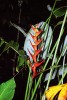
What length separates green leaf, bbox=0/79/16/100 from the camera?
1.92ft

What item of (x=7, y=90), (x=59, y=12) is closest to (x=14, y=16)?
(x=59, y=12)

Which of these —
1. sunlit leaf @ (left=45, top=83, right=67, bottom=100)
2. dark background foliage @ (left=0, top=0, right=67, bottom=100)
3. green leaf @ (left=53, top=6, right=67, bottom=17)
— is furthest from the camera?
dark background foliage @ (left=0, top=0, right=67, bottom=100)

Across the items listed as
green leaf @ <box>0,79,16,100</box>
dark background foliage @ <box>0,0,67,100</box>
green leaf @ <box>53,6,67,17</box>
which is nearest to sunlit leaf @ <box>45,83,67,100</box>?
green leaf @ <box>0,79,16,100</box>

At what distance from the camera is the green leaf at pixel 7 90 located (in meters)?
0.59

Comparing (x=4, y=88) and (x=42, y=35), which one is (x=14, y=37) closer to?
(x=42, y=35)

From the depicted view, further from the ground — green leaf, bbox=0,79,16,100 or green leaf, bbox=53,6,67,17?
green leaf, bbox=53,6,67,17

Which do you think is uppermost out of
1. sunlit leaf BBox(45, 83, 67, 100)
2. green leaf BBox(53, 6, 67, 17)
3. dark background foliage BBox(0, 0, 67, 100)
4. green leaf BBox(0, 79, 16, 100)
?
dark background foliage BBox(0, 0, 67, 100)

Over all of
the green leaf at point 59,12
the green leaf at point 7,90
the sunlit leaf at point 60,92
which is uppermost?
the green leaf at point 59,12

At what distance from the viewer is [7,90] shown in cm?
59

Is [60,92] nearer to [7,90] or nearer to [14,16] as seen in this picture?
[7,90]

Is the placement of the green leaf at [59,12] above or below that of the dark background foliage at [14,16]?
below

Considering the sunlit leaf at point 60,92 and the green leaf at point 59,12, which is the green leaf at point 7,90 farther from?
the green leaf at point 59,12

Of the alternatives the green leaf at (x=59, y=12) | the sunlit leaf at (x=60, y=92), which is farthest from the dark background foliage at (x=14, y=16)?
the sunlit leaf at (x=60, y=92)

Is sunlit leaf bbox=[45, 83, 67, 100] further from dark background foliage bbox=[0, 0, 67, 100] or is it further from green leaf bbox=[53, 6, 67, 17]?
dark background foliage bbox=[0, 0, 67, 100]
